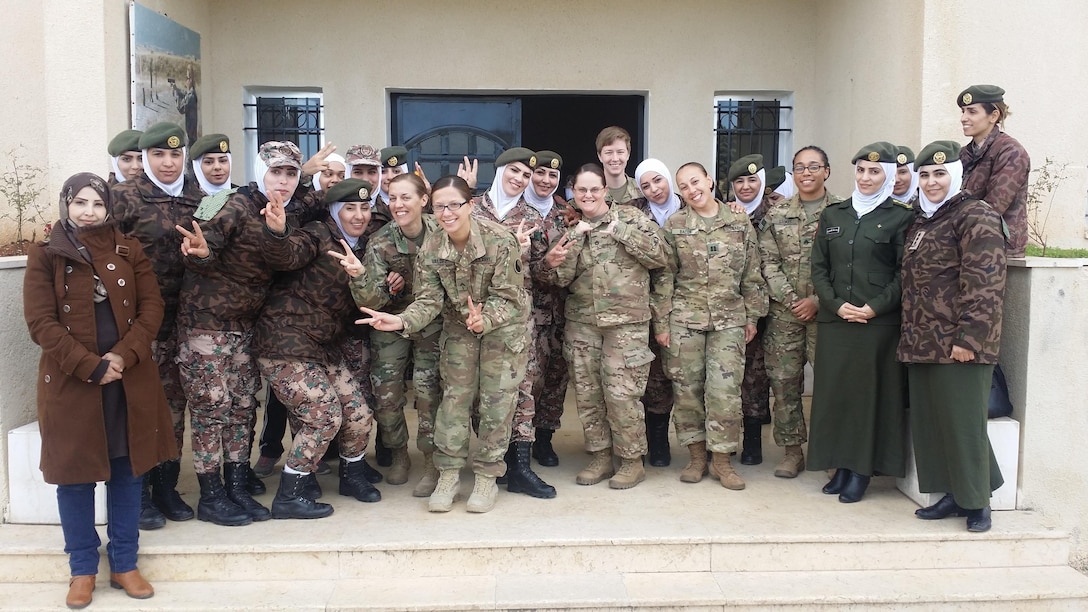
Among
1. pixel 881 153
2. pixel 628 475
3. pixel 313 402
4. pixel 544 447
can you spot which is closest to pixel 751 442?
pixel 628 475

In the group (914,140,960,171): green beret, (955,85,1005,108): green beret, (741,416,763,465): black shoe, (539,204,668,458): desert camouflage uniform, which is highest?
(955,85,1005,108): green beret

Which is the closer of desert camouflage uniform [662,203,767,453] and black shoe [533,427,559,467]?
desert camouflage uniform [662,203,767,453]

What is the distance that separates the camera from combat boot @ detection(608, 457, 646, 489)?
184 inches

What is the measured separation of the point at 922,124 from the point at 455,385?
3.81 meters

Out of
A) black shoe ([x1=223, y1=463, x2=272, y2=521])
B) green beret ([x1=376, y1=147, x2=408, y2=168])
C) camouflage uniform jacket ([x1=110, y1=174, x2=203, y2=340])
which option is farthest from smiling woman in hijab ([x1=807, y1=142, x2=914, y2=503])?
→ camouflage uniform jacket ([x1=110, y1=174, x2=203, y2=340])

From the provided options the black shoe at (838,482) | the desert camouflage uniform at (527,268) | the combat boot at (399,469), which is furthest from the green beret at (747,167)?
the combat boot at (399,469)

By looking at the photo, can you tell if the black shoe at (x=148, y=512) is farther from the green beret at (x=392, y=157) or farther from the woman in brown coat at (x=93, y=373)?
the green beret at (x=392, y=157)

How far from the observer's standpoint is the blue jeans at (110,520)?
11.7 ft

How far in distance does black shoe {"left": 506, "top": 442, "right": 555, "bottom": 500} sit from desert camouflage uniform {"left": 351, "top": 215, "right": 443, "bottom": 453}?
47 cm

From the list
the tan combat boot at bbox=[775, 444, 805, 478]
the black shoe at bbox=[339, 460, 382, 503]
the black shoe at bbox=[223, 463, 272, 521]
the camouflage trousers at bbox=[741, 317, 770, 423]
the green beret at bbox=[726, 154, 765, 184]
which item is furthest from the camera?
the camouflage trousers at bbox=[741, 317, 770, 423]

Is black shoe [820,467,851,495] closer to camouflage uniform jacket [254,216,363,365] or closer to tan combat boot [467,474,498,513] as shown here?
tan combat boot [467,474,498,513]

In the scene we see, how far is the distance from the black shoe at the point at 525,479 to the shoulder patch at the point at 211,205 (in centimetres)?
197

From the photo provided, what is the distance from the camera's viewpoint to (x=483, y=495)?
14.3 feet

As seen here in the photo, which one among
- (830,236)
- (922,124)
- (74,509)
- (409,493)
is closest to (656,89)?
(922,124)
